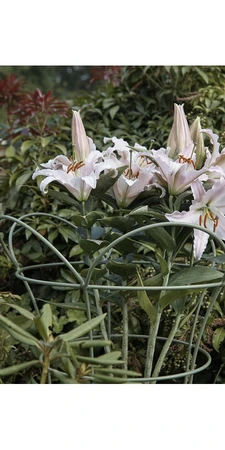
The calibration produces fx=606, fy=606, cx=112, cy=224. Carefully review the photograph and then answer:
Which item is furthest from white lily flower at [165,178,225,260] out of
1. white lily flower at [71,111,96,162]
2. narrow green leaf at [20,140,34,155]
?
narrow green leaf at [20,140,34,155]

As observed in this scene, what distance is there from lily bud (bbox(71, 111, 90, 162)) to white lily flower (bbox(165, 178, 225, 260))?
0.21 meters

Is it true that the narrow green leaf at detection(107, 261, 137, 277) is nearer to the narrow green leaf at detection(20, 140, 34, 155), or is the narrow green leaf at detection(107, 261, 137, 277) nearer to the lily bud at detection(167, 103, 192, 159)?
the lily bud at detection(167, 103, 192, 159)

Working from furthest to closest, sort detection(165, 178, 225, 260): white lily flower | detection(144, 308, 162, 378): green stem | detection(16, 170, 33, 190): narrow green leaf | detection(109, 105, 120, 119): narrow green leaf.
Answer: detection(109, 105, 120, 119): narrow green leaf < detection(16, 170, 33, 190): narrow green leaf < detection(144, 308, 162, 378): green stem < detection(165, 178, 225, 260): white lily flower

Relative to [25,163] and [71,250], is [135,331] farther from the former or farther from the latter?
[25,163]

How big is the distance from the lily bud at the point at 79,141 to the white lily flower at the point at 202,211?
21 centimetres

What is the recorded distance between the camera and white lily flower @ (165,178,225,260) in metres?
1.01

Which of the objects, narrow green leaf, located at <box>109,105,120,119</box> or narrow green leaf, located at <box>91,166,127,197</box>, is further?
narrow green leaf, located at <box>109,105,120,119</box>

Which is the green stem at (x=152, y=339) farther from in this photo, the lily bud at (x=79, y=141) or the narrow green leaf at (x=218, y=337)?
the narrow green leaf at (x=218, y=337)

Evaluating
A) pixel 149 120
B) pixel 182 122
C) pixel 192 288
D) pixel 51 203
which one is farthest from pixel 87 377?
pixel 149 120

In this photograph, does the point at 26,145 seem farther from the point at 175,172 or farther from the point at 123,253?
the point at 175,172

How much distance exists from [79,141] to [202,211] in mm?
254

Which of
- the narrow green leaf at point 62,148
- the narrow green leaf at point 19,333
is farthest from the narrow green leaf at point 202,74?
the narrow green leaf at point 19,333

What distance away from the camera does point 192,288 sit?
3.23 feet

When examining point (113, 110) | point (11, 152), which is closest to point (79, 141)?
point (11, 152)
